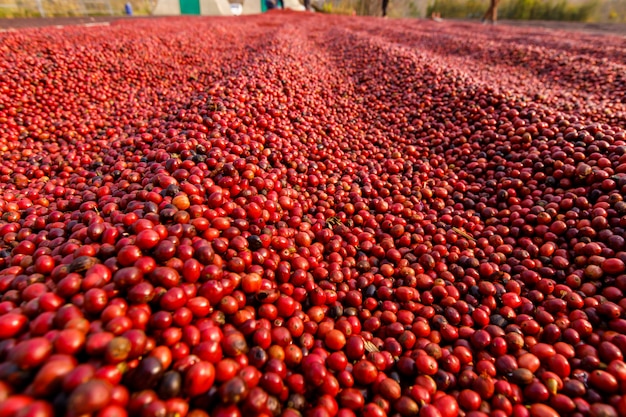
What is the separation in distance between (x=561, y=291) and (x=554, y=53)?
10148 millimetres

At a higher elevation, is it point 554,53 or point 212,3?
point 212,3

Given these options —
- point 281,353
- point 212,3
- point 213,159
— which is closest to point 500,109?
point 213,159

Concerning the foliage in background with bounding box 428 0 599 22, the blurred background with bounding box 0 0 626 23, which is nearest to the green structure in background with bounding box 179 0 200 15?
the blurred background with bounding box 0 0 626 23

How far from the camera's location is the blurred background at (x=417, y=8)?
2233 centimetres

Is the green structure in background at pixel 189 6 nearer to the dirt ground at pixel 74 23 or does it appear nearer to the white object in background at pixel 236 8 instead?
the white object in background at pixel 236 8

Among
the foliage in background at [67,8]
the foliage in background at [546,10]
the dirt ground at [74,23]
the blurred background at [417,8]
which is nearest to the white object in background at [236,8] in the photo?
the blurred background at [417,8]

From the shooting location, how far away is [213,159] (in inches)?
121

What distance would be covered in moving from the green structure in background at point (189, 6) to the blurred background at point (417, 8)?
30 cm

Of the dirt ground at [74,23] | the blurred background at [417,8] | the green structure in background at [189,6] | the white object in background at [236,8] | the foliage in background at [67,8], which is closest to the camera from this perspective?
the dirt ground at [74,23]

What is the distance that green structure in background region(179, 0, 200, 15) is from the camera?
3274 centimetres

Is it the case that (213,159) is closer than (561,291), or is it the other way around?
(561,291)

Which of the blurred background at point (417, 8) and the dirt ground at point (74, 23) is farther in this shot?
the blurred background at point (417, 8)

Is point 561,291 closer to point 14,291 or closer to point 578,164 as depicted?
point 578,164

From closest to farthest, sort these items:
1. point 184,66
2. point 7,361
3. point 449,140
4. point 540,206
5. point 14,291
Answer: point 7,361 → point 14,291 → point 540,206 → point 449,140 → point 184,66
